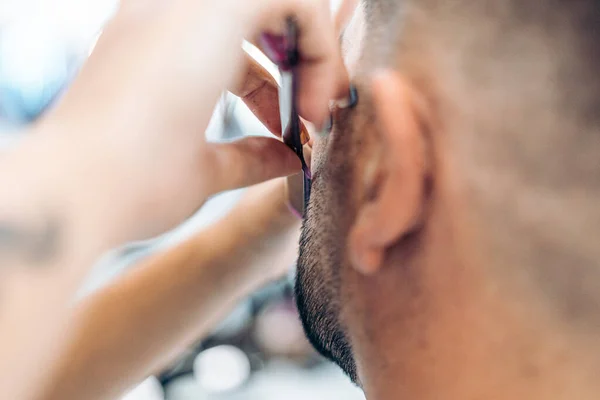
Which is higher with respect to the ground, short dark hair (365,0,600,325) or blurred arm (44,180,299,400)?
short dark hair (365,0,600,325)

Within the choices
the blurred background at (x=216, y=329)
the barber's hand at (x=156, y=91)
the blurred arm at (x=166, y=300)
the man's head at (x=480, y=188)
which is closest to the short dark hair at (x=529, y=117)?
the man's head at (x=480, y=188)

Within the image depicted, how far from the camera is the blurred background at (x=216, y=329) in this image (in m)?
1.12

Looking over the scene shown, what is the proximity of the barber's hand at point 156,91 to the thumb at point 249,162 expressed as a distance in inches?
2.1

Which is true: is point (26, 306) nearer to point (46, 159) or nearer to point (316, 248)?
point (46, 159)

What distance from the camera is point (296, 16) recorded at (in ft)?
1.61

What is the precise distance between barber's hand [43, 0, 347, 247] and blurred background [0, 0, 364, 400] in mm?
579

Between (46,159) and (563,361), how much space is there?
47 centimetres

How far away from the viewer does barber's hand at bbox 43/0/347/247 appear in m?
0.47

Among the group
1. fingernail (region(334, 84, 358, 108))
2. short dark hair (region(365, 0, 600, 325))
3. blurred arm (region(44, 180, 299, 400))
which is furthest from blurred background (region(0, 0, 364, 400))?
short dark hair (region(365, 0, 600, 325))

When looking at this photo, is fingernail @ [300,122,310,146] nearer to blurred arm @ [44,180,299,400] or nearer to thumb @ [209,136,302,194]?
thumb @ [209,136,302,194]

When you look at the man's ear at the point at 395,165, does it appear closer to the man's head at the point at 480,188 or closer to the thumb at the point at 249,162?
the man's head at the point at 480,188

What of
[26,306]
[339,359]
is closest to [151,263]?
[339,359]

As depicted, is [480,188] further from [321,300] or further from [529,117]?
[321,300]

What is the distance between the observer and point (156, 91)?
477 mm
